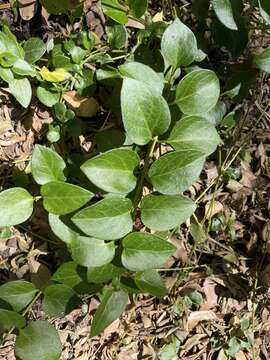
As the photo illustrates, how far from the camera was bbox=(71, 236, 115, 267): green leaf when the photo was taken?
1.18 m

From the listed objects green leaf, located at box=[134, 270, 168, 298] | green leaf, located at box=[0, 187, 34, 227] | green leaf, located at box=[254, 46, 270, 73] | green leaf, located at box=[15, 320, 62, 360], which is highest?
green leaf, located at box=[254, 46, 270, 73]

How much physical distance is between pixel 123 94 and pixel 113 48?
0.36 meters

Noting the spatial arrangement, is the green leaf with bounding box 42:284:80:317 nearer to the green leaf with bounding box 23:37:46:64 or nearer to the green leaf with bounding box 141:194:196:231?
the green leaf with bounding box 141:194:196:231

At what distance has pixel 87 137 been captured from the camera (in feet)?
4.91

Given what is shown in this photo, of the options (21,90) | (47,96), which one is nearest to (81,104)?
(47,96)

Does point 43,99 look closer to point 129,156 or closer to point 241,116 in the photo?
point 129,156

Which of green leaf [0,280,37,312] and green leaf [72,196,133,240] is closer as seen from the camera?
green leaf [72,196,133,240]

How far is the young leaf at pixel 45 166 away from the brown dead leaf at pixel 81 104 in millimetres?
279

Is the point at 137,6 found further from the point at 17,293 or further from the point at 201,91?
the point at 17,293

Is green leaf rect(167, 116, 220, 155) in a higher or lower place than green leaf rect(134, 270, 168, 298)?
higher

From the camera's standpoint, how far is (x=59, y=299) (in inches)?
49.2

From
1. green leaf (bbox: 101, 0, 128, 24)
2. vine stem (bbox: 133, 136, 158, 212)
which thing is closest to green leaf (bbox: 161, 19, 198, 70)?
green leaf (bbox: 101, 0, 128, 24)

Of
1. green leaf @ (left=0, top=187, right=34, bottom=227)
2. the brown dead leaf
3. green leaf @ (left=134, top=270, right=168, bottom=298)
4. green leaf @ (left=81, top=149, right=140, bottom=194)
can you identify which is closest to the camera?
green leaf @ (left=81, top=149, right=140, bottom=194)

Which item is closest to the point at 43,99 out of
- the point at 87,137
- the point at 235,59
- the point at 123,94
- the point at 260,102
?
the point at 87,137
